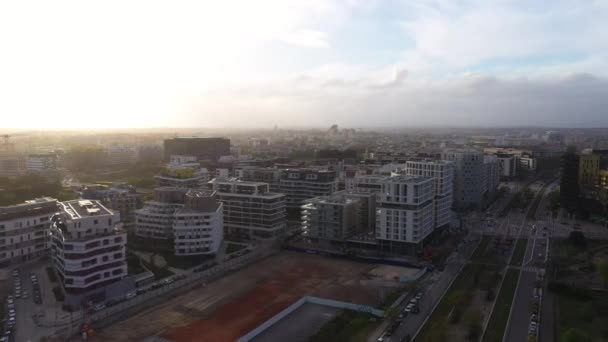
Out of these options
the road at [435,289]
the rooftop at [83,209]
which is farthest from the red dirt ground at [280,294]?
the rooftop at [83,209]

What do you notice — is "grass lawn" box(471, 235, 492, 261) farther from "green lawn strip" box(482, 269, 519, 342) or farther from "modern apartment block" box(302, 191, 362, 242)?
"modern apartment block" box(302, 191, 362, 242)

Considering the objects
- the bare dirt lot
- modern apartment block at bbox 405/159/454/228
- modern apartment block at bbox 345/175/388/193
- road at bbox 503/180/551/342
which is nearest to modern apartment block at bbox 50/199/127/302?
the bare dirt lot

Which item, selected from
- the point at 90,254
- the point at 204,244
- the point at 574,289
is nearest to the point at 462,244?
the point at 574,289

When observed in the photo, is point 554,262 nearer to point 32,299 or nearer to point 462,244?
point 462,244

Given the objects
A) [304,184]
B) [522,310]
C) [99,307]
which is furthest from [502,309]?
[304,184]

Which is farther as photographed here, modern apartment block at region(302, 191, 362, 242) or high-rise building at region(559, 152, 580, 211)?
high-rise building at region(559, 152, 580, 211)

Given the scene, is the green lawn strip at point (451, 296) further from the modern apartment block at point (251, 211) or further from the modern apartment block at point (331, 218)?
the modern apartment block at point (251, 211)
